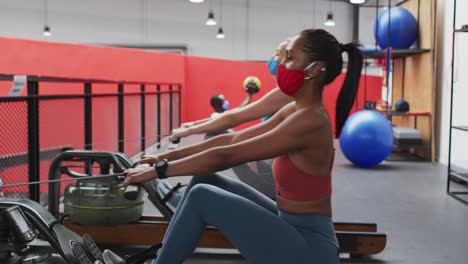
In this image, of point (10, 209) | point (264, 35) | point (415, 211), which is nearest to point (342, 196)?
point (415, 211)

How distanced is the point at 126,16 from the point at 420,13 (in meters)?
11.0

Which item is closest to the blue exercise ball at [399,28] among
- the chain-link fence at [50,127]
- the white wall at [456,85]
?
the white wall at [456,85]

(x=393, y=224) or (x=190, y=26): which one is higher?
(x=190, y=26)

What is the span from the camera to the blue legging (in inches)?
66.1

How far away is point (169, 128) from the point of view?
875 centimetres

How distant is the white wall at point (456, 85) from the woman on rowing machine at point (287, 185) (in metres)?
5.10

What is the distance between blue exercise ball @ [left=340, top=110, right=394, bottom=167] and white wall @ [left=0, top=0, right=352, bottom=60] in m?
10.2

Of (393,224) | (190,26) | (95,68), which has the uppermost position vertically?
(190,26)

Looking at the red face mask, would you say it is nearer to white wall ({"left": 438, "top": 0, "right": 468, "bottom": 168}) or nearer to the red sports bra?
the red sports bra

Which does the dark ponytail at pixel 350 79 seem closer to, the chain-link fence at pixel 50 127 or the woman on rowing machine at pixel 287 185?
the woman on rowing machine at pixel 287 185

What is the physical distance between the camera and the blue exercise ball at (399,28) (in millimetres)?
7801

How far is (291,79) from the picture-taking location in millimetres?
1779

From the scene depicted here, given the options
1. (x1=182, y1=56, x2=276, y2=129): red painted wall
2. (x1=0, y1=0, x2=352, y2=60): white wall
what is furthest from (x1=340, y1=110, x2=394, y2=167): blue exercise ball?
(x1=0, y1=0, x2=352, y2=60): white wall

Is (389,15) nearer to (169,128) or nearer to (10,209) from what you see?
(169,128)
